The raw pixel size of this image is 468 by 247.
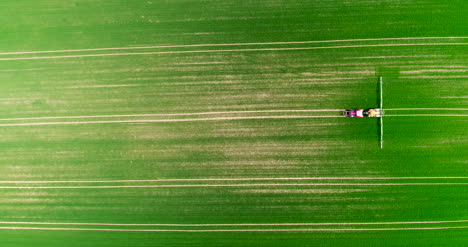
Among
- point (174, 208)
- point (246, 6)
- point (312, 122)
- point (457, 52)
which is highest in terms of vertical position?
point (246, 6)

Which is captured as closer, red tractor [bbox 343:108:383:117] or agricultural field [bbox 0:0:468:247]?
red tractor [bbox 343:108:383:117]

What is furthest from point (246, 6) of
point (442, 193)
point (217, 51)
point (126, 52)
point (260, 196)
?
point (442, 193)

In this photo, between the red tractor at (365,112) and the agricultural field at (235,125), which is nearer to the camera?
the red tractor at (365,112)

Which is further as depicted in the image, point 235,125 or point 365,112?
point 235,125

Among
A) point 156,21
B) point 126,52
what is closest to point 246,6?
point 156,21

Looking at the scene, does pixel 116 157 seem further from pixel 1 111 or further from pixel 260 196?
pixel 260 196

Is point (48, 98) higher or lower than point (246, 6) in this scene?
lower

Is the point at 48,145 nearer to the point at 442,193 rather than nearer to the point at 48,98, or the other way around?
the point at 48,98

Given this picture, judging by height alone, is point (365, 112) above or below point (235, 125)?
above
